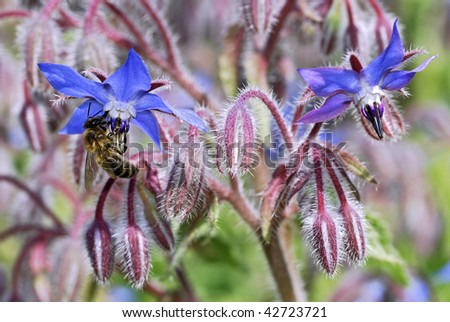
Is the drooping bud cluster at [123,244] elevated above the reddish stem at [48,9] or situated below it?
below

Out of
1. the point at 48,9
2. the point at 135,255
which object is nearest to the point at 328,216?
the point at 135,255

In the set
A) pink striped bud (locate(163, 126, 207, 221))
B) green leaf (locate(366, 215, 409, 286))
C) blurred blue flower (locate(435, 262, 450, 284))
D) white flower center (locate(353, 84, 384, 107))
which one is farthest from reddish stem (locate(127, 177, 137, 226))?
blurred blue flower (locate(435, 262, 450, 284))

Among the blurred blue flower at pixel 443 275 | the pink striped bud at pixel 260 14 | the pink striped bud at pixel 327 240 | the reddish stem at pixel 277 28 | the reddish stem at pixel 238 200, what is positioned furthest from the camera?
the blurred blue flower at pixel 443 275

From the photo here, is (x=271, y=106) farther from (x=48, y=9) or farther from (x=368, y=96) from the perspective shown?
(x=48, y=9)

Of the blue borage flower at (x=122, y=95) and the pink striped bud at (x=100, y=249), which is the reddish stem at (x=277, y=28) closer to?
the blue borage flower at (x=122, y=95)

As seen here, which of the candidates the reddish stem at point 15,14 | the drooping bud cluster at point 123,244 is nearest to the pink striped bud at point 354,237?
the drooping bud cluster at point 123,244

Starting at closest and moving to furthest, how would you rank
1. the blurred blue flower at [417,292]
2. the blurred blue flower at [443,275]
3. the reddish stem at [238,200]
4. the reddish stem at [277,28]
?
the reddish stem at [238,200] → the reddish stem at [277,28] → the blurred blue flower at [417,292] → the blurred blue flower at [443,275]
